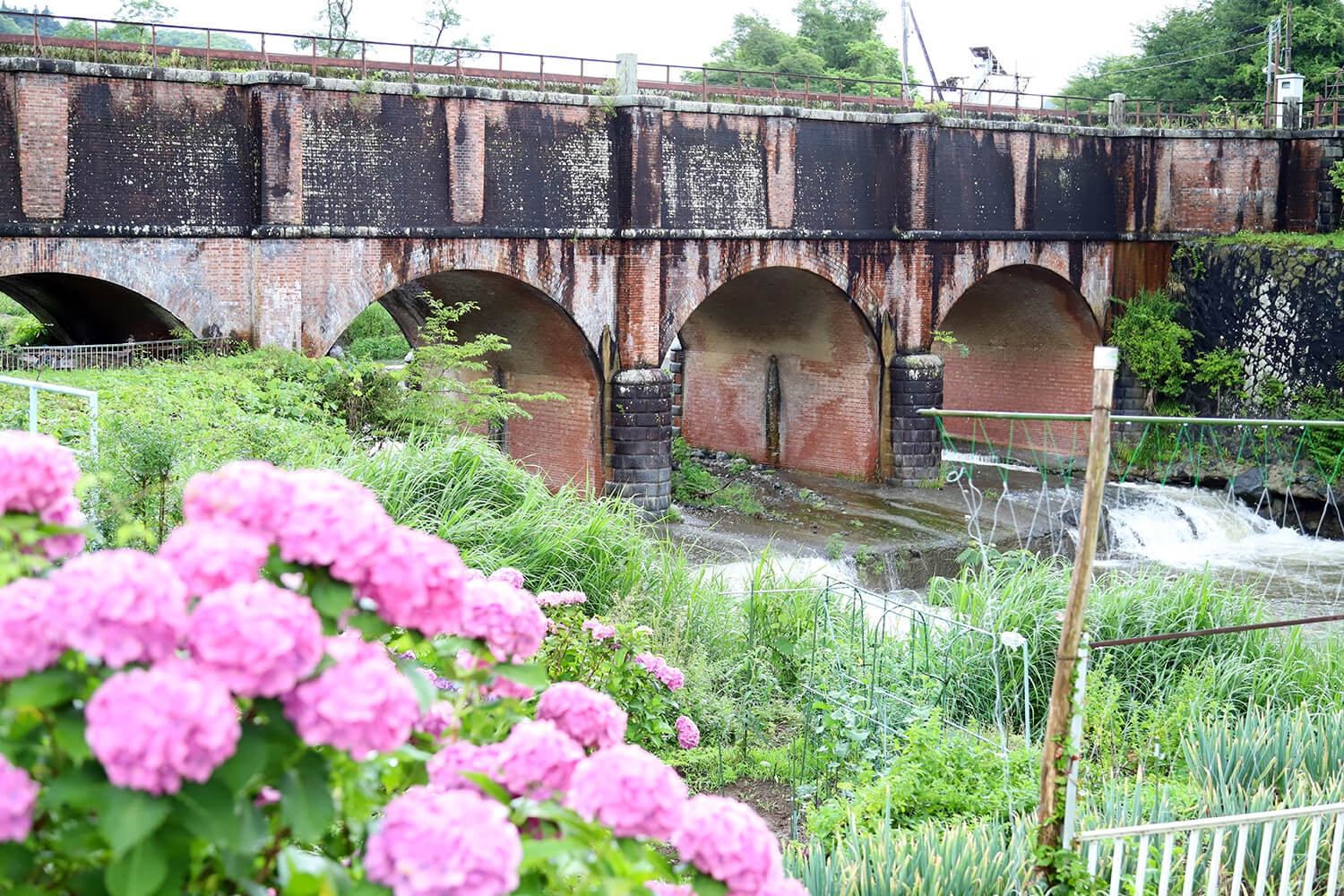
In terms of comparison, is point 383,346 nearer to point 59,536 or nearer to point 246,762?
point 59,536

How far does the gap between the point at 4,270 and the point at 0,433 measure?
1341 centimetres

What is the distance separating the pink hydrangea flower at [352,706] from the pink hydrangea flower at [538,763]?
31 cm

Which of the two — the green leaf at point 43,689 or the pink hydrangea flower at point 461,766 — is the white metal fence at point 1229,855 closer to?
the pink hydrangea flower at point 461,766

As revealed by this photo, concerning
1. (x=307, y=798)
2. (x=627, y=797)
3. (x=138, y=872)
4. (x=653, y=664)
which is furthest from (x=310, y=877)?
(x=653, y=664)

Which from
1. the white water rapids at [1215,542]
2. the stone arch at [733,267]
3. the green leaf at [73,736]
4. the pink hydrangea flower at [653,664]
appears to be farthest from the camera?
the stone arch at [733,267]

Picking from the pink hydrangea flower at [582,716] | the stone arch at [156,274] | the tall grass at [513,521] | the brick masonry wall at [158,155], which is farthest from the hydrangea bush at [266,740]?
the brick masonry wall at [158,155]

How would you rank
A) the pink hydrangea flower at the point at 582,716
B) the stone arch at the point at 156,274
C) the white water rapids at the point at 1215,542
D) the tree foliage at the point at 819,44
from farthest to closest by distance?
1. the tree foliage at the point at 819,44
2. the white water rapids at the point at 1215,542
3. the stone arch at the point at 156,274
4. the pink hydrangea flower at the point at 582,716

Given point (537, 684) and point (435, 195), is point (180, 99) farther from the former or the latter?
point (537, 684)

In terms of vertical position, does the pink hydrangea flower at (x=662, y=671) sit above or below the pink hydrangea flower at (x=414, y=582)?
below

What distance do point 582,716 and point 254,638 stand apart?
881mm

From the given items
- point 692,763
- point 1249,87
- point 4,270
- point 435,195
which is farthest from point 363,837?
point 1249,87

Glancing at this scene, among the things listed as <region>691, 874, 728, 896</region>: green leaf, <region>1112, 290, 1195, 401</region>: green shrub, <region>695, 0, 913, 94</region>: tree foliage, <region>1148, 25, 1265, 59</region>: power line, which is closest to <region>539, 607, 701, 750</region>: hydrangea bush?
<region>691, 874, 728, 896</region>: green leaf

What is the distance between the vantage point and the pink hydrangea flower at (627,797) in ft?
6.61

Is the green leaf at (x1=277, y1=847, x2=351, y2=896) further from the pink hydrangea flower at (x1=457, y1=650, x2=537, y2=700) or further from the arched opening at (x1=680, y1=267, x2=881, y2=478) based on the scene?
the arched opening at (x1=680, y1=267, x2=881, y2=478)
